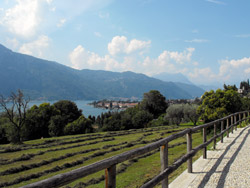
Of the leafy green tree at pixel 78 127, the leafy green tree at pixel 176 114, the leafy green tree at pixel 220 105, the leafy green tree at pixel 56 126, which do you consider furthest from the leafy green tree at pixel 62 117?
the leafy green tree at pixel 220 105

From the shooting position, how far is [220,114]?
87.9 ft

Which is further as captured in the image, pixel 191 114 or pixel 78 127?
pixel 78 127

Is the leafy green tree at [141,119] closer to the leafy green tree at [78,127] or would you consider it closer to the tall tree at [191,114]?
the tall tree at [191,114]

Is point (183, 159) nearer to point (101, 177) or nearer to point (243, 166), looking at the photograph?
point (243, 166)

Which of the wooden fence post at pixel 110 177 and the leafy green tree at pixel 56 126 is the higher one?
the wooden fence post at pixel 110 177

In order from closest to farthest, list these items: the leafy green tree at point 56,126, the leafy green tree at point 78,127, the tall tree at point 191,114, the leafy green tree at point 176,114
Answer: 1. the tall tree at point 191,114
2. the leafy green tree at point 56,126
3. the leafy green tree at point 176,114
4. the leafy green tree at point 78,127

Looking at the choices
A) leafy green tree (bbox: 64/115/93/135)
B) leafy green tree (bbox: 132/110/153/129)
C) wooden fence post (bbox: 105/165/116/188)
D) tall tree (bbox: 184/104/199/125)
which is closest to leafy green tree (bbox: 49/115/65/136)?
leafy green tree (bbox: 64/115/93/135)

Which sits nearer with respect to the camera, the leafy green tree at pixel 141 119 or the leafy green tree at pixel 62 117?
the leafy green tree at pixel 62 117

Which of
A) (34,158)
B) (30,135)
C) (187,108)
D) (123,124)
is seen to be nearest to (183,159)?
(34,158)

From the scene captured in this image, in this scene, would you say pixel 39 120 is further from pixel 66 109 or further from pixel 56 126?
pixel 66 109

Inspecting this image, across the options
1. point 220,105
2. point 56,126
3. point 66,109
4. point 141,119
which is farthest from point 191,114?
point 66,109

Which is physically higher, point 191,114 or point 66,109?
point 66,109

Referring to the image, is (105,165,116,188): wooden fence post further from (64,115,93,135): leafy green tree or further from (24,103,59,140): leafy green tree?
(64,115,93,135): leafy green tree

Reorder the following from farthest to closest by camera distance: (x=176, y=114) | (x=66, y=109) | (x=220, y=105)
Answer: 1. (x=66, y=109)
2. (x=176, y=114)
3. (x=220, y=105)
